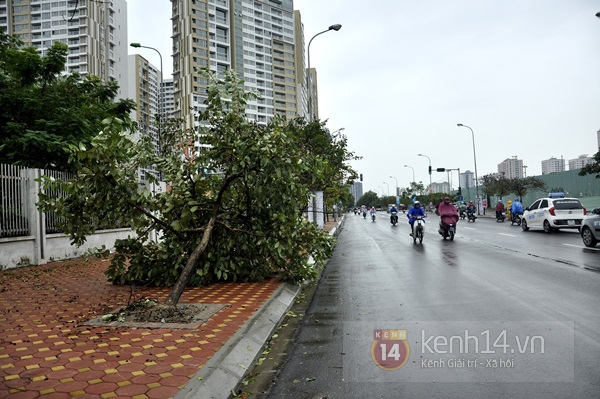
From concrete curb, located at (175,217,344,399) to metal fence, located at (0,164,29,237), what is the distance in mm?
8046

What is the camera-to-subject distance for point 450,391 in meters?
3.45

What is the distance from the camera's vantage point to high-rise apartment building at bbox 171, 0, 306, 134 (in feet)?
309

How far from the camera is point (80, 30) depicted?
3469 inches

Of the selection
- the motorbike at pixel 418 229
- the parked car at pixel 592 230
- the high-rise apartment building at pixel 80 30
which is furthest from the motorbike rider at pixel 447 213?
the high-rise apartment building at pixel 80 30

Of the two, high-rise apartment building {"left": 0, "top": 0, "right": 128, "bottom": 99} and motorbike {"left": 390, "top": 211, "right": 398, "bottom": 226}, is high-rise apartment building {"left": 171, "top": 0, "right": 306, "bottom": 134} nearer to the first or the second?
high-rise apartment building {"left": 0, "top": 0, "right": 128, "bottom": 99}

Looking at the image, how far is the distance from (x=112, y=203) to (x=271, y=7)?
122217mm

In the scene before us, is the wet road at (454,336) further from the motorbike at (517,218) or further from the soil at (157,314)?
the motorbike at (517,218)

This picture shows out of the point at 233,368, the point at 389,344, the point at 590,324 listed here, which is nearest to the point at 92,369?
the point at 233,368

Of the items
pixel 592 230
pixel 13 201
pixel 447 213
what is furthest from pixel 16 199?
pixel 592 230

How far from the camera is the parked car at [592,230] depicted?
1278 centimetres

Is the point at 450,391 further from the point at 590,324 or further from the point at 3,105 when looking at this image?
the point at 3,105

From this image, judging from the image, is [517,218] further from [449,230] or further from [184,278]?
A: [184,278]

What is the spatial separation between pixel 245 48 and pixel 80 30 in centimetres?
3762

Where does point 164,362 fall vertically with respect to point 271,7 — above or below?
below
